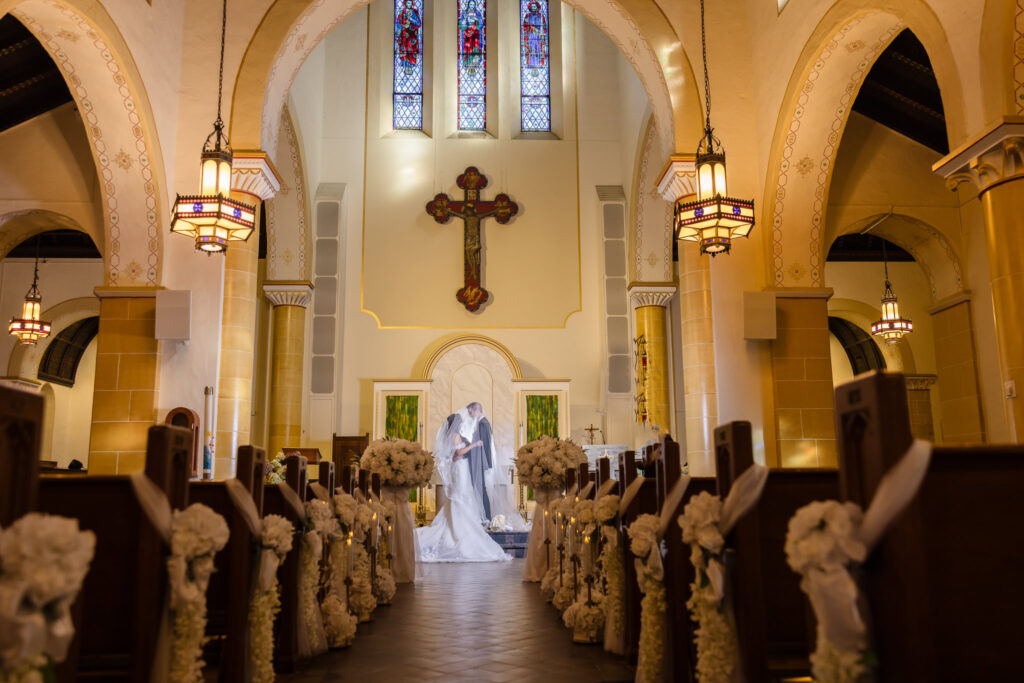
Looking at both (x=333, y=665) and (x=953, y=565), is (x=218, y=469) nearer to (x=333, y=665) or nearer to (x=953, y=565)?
(x=333, y=665)

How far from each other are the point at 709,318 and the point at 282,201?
826 cm

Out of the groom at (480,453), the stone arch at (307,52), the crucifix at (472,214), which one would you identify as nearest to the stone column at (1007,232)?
the stone arch at (307,52)

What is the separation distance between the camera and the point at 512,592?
7.98 meters

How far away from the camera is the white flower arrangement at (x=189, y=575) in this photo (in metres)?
3.10

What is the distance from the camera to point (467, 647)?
5254mm

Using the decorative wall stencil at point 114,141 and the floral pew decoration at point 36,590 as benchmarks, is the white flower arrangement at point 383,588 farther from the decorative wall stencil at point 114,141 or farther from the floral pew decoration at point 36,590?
the floral pew decoration at point 36,590

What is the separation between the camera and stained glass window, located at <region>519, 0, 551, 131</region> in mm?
16969

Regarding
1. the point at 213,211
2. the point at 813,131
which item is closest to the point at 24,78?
the point at 213,211

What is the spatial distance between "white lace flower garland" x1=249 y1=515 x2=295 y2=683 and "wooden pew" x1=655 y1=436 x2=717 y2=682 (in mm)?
1779

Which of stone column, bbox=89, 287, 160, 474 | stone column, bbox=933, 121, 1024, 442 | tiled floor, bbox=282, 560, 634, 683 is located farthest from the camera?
stone column, bbox=89, 287, 160, 474

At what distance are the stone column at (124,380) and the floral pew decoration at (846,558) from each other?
784 cm

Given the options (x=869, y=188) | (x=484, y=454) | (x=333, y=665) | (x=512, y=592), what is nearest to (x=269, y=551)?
(x=333, y=665)

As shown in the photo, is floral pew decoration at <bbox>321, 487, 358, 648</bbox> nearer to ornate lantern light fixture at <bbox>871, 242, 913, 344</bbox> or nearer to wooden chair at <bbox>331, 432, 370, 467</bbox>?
wooden chair at <bbox>331, 432, 370, 467</bbox>

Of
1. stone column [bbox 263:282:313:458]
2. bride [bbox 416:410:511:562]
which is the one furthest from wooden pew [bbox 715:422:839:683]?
stone column [bbox 263:282:313:458]
